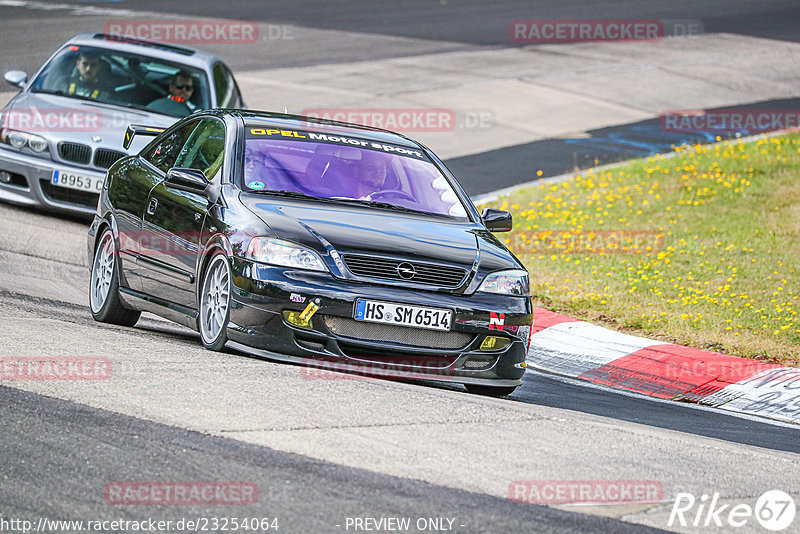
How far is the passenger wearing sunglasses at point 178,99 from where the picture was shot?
1386cm

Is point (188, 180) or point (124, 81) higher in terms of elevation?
point (124, 81)

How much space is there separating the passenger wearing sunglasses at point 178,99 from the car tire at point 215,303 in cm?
615

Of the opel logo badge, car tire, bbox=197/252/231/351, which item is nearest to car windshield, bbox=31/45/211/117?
car tire, bbox=197/252/231/351

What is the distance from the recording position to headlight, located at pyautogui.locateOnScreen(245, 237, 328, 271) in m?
7.42

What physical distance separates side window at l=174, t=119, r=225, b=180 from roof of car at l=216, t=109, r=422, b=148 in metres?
0.17

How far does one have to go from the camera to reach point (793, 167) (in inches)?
709

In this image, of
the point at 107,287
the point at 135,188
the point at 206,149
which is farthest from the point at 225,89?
the point at 206,149

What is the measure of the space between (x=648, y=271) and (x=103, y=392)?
761 cm

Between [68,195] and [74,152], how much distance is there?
0.43 m

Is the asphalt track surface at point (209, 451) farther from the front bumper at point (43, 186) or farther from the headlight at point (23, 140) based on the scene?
the headlight at point (23, 140)

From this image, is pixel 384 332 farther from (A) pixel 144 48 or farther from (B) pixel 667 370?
(A) pixel 144 48

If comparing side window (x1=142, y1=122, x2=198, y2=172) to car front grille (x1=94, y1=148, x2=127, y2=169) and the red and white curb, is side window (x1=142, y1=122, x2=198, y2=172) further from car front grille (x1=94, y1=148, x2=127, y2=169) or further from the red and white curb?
car front grille (x1=94, y1=148, x2=127, y2=169)

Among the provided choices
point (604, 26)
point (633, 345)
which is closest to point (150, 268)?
point (633, 345)

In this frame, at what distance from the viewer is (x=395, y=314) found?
7.38m
